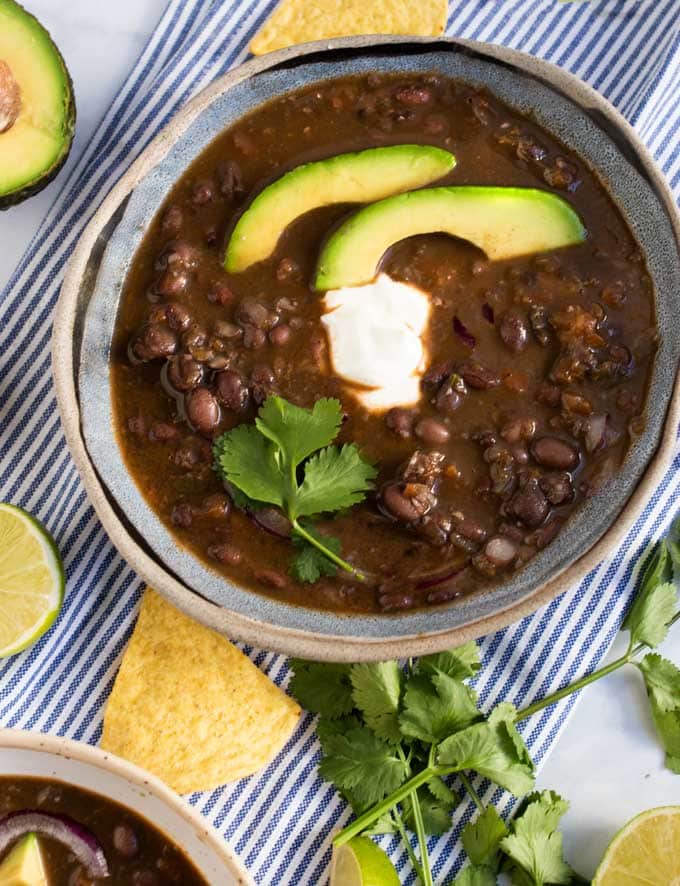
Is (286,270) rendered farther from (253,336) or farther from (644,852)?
(644,852)

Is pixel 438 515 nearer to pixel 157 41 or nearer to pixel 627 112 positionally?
pixel 627 112

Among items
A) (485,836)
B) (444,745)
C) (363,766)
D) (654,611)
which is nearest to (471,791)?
(485,836)

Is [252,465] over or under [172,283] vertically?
under

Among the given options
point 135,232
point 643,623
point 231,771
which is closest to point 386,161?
point 135,232

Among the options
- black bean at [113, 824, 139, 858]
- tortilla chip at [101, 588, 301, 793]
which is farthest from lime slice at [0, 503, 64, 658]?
black bean at [113, 824, 139, 858]

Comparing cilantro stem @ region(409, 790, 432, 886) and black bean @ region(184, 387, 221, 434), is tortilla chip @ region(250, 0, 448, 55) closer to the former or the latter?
black bean @ region(184, 387, 221, 434)

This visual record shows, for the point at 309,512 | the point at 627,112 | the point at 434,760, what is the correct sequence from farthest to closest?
1. the point at 627,112
2. the point at 434,760
3. the point at 309,512

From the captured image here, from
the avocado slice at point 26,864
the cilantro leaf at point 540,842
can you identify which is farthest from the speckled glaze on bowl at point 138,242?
the avocado slice at point 26,864
